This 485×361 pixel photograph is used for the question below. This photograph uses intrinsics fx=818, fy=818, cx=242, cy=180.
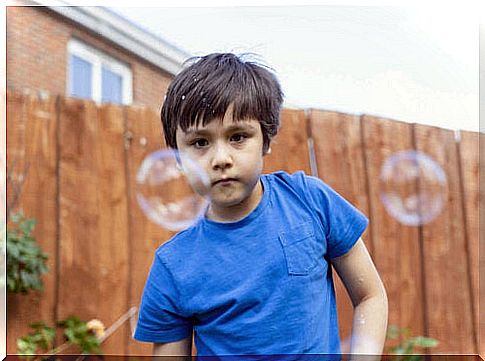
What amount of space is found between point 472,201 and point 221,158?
200cm

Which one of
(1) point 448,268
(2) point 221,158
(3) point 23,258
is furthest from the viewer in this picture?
(1) point 448,268

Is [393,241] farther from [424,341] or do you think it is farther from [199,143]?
[199,143]

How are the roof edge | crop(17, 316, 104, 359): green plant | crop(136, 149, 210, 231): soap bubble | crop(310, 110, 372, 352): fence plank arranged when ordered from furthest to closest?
crop(310, 110, 372, 352): fence plank
crop(17, 316, 104, 359): green plant
the roof edge
crop(136, 149, 210, 231): soap bubble

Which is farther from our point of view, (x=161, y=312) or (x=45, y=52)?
(x=45, y=52)

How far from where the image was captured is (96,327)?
2828 mm

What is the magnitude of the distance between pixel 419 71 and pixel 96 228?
49.6 inches

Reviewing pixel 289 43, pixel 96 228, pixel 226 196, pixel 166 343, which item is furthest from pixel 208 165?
pixel 96 228

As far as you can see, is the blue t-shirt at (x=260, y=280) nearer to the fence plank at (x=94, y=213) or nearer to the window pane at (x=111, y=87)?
the fence plank at (x=94, y=213)

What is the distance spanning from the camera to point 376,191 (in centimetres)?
298

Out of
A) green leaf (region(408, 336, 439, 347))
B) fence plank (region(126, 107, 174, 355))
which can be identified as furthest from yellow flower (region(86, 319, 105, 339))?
green leaf (region(408, 336, 439, 347))

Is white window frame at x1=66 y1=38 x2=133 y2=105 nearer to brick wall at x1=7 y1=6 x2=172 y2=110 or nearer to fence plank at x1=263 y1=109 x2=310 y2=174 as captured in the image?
brick wall at x1=7 y1=6 x2=172 y2=110

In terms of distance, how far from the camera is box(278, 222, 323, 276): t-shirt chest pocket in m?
1.29

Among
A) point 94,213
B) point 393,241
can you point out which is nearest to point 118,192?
point 94,213

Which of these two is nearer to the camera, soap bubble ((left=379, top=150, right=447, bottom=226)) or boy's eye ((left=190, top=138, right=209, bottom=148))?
boy's eye ((left=190, top=138, right=209, bottom=148))
